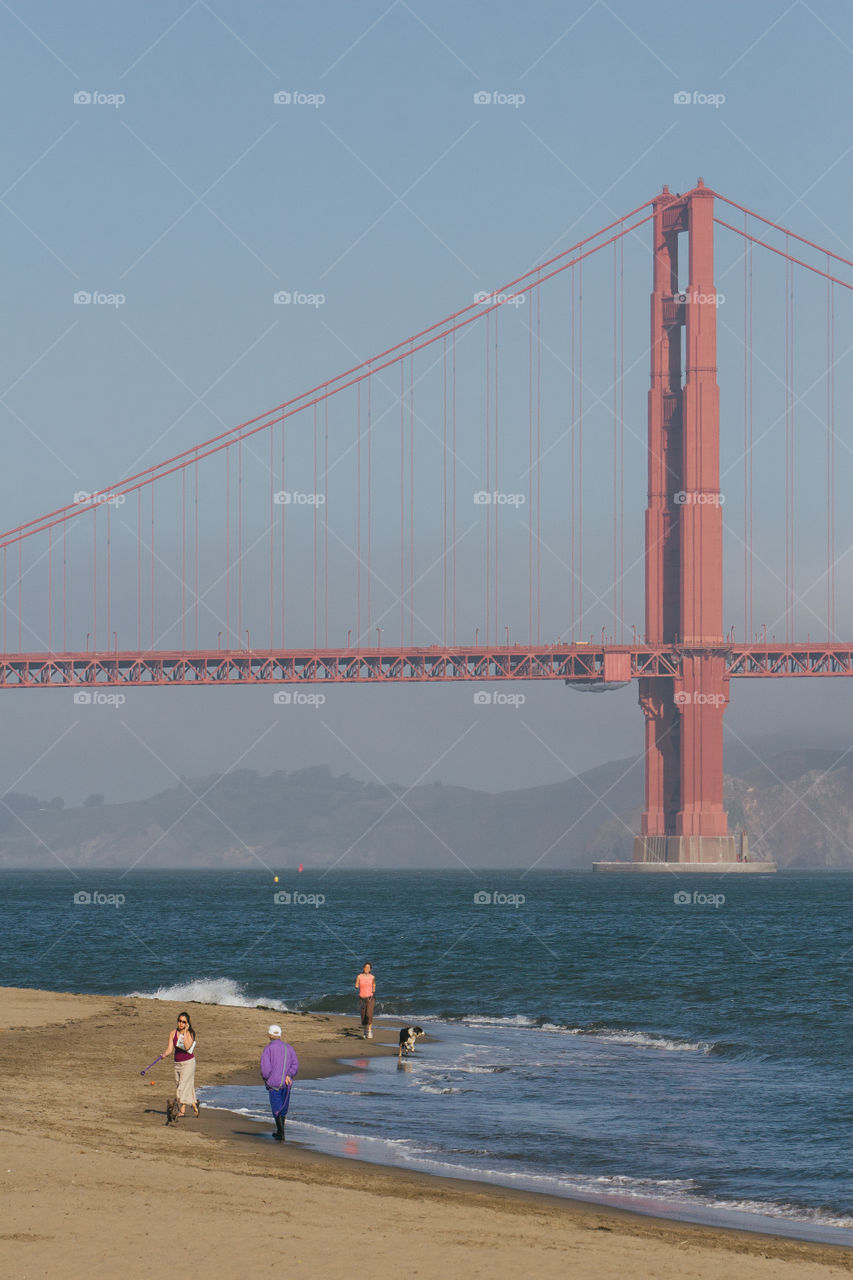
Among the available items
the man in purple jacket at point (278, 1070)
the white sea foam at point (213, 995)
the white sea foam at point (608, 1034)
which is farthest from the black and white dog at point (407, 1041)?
the white sea foam at point (213, 995)

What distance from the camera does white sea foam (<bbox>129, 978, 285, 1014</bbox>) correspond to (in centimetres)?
3631

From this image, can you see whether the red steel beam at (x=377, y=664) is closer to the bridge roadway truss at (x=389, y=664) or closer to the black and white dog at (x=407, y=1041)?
the bridge roadway truss at (x=389, y=664)

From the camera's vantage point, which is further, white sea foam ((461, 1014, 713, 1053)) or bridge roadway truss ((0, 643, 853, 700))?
bridge roadway truss ((0, 643, 853, 700))

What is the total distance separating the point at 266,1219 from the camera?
1262 cm

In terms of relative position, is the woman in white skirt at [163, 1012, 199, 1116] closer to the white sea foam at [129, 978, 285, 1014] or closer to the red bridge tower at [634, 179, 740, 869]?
the white sea foam at [129, 978, 285, 1014]

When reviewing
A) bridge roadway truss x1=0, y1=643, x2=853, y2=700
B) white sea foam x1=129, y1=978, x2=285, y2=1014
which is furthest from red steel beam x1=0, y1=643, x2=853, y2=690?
white sea foam x1=129, y1=978, x2=285, y2=1014

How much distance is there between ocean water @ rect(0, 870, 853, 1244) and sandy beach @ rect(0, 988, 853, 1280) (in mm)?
1229

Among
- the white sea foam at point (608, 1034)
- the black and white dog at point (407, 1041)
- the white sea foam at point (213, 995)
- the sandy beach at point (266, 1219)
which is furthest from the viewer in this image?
the white sea foam at point (213, 995)

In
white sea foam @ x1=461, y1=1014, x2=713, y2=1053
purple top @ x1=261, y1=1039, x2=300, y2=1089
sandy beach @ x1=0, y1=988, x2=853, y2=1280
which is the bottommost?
sandy beach @ x1=0, y1=988, x2=853, y2=1280

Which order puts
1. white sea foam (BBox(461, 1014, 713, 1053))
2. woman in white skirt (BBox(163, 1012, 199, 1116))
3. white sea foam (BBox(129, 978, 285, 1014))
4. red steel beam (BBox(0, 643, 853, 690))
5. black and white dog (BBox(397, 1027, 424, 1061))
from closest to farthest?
1. woman in white skirt (BBox(163, 1012, 199, 1116))
2. black and white dog (BBox(397, 1027, 424, 1061))
3. white sea foam (BBox(461, 1014, 713, 1053))
4. white sea foam (BBox(129, 978, 285, 1014))
5. red steel beam (BBox(0, 643, 853, 690))

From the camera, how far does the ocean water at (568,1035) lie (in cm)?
1697

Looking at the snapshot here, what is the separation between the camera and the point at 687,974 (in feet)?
149

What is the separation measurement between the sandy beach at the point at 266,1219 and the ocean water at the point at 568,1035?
4.03 ft

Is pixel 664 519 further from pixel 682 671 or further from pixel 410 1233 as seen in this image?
pixel 410 1233
